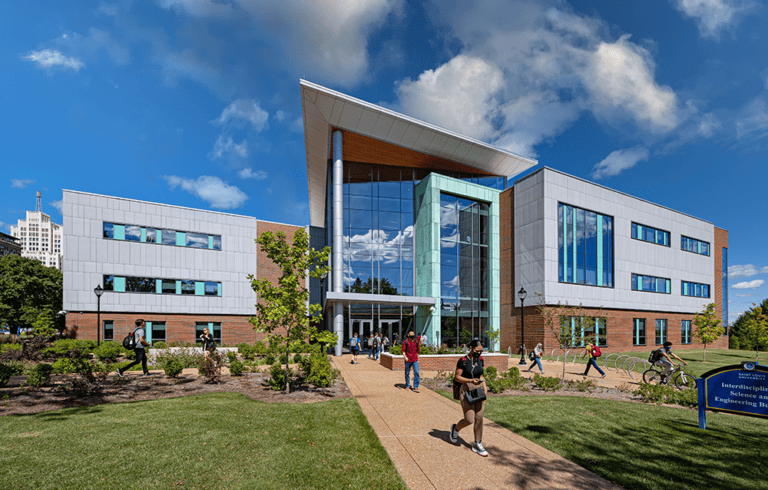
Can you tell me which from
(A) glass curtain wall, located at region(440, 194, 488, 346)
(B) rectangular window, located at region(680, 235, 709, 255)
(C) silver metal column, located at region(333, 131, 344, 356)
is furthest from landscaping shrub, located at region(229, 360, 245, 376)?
(B) rectangular window, located at region(680, 235, 709, 255)

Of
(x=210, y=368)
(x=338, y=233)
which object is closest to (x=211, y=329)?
(x=338, y=233)

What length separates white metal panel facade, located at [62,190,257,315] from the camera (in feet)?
87.6

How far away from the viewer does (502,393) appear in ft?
39.5

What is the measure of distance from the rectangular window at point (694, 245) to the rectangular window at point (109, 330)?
51.1m

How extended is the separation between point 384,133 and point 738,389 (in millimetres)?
24235

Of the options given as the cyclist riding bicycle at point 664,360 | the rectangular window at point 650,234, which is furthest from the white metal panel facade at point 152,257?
the rectangular window at point 650,234

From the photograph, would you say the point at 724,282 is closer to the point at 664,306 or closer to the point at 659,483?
the point at 664,306

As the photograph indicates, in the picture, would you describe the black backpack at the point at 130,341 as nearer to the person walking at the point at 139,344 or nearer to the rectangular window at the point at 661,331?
the person walking at the point at 139,344

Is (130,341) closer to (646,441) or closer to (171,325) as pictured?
(646,441)

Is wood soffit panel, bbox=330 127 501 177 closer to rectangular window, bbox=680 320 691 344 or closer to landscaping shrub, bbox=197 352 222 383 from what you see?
landscaping shrub, bbox=197 352 222 383

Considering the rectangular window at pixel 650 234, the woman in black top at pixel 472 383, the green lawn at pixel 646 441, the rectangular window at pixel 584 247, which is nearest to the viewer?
the green lawn at pixel 646 441

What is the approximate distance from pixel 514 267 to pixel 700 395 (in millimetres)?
23345

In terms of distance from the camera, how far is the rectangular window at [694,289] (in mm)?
37778

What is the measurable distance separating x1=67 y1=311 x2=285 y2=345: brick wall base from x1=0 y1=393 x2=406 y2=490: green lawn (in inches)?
678
